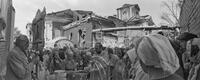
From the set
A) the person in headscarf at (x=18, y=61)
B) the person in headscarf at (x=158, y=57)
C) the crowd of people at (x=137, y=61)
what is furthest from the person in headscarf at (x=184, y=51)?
the person in headscarf at (x=18, y=61)

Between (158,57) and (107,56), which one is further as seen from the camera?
(107,56)

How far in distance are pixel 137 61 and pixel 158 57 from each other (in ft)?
9.08

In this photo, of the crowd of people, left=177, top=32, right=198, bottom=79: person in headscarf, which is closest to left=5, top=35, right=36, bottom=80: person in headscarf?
the crowd of people

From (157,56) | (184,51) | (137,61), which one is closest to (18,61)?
(137,61)

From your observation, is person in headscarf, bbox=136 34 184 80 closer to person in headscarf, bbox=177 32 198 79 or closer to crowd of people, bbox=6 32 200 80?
crowd of people, bbox=6 32 200 80

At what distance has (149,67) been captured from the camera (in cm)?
280

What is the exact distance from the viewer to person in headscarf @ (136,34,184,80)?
105 inches

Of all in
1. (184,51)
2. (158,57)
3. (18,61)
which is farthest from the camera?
(18,61)

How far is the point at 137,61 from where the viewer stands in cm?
542

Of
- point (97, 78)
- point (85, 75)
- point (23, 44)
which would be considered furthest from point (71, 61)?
point (23, 44)

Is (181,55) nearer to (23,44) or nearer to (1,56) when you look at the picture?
(23,44)

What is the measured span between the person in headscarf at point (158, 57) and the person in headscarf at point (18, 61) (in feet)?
11.5

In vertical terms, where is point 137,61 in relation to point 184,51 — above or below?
below

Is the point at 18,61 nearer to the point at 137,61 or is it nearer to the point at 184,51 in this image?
the point at 137,61
